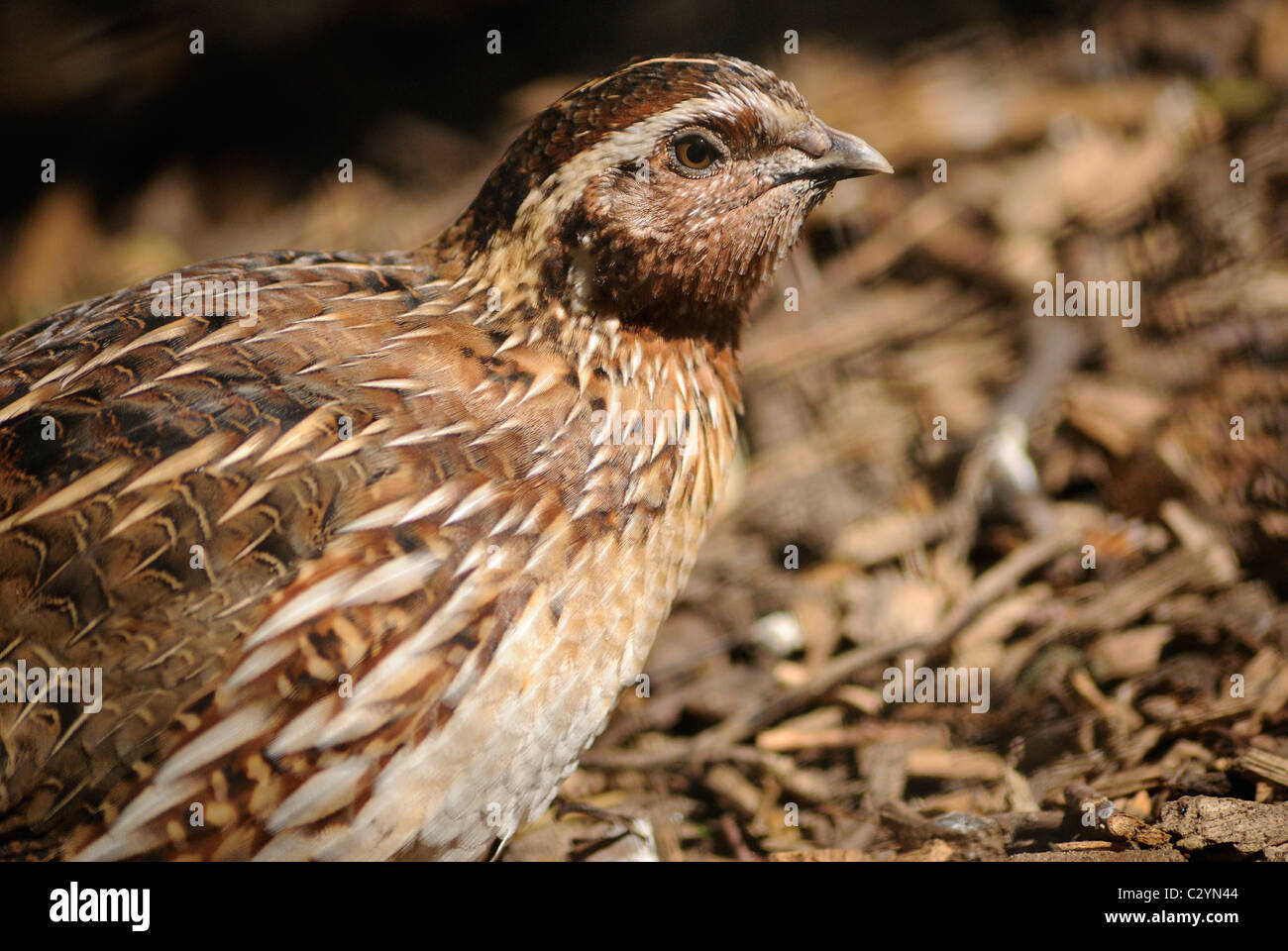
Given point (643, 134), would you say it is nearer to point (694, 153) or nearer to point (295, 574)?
point (694, 153)

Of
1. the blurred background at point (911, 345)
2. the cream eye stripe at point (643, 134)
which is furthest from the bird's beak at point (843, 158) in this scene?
the blurred background at point (911, 345)

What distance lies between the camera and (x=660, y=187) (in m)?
2.57

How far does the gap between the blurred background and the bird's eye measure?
1.52m

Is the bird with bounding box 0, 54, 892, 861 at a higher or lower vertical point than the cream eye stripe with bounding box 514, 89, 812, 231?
lower

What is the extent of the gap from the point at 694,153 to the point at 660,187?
0.13 meters

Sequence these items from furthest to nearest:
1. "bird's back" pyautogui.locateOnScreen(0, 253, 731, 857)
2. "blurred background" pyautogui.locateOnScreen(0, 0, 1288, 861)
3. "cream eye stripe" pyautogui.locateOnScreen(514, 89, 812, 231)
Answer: "blurred background" pyautogui.locateOnScreen(0, 0, 1288, 861) < "cream eye stripe" pyautogui.locateOnScreen(514, 89, 812, 231) < "bird's back" pyautogui.locateOnScreen(0, 253, 731, 857)

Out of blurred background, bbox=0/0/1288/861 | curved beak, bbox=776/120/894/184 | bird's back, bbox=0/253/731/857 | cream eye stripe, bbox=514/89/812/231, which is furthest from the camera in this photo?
blurred background, bbox=0/0/1288/861

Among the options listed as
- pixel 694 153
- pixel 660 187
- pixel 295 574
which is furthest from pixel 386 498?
pixel 694 153

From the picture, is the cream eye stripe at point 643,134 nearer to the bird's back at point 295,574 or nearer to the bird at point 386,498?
the bird at point 386,498

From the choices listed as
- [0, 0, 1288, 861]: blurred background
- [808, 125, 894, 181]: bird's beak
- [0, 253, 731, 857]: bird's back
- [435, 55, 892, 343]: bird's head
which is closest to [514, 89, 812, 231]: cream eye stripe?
[435, 55, 892, 343]: bird's head

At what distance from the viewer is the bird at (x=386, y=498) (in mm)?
2199

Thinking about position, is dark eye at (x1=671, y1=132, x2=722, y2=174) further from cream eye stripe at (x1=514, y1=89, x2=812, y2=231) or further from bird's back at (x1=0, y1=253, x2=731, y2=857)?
bird's back at (x1=0, y1=253, x2=731, y2=857)

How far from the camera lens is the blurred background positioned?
3.04 meters
